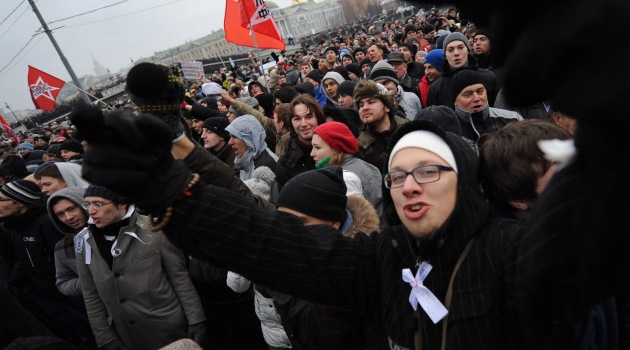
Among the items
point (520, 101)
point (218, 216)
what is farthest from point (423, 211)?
point (520, 101)

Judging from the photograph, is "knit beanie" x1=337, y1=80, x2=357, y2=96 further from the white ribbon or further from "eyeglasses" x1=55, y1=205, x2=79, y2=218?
the white ribbon

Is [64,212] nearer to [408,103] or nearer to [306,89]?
[408,103]

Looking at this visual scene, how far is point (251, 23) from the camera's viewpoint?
874 cm

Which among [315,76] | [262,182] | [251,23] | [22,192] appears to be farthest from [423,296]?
[251,23]

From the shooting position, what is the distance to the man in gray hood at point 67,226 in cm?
315

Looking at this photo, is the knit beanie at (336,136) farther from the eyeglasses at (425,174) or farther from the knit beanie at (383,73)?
the knit beanie at (383,73)

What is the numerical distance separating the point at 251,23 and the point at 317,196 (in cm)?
783

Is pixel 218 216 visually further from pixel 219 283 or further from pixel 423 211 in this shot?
pixel 219 283

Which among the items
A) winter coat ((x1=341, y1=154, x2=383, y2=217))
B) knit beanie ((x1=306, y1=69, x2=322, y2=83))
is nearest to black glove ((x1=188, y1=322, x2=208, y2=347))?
winter coat ((x1=341, y1=154, x2=383, y2=217))

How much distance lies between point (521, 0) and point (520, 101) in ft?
0.45

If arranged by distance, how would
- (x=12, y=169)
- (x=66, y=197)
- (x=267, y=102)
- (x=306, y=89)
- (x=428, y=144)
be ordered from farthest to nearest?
1. (x=267, y=102)
2. (x=306, y=89)
3. (x=12, y=169)
4. (x=66, y=197)
5. (x=428, y=144)

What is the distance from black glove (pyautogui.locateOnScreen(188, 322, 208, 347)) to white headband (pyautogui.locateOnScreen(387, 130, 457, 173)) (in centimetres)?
222

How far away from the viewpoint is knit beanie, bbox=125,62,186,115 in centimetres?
148

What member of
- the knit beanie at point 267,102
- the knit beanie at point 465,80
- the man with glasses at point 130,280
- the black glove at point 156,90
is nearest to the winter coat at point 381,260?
the black glove at point 156,90
